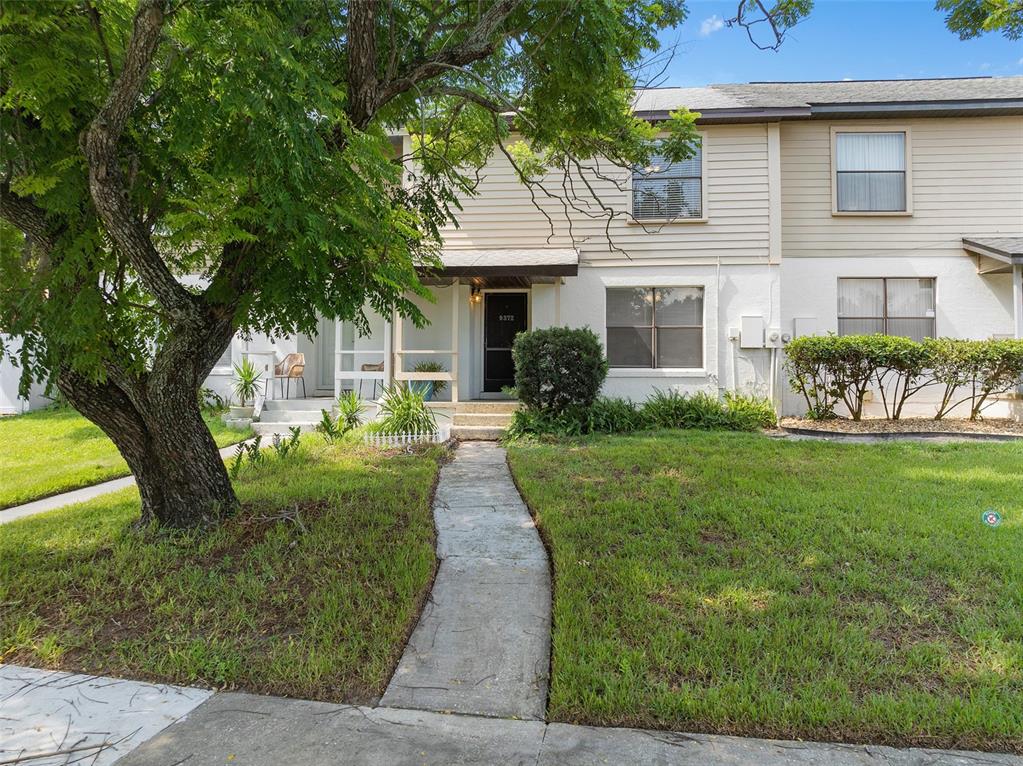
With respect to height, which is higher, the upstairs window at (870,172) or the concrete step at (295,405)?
the upstairs window at (870,172)

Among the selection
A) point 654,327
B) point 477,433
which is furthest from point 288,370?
point 654,327

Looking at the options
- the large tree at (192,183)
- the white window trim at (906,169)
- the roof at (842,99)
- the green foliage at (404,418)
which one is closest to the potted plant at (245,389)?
the green foliage at (404,418)

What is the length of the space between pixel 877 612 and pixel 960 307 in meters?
9.92

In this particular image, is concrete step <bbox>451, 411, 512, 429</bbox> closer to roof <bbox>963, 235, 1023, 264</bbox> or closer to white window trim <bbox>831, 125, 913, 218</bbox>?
white window trim <bbox>831, 125, 913, 218</bbox>

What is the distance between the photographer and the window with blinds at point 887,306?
10.4 meters

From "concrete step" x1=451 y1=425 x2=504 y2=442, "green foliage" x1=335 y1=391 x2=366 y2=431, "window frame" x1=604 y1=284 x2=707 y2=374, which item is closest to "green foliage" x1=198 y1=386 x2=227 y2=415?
"green foliage" x1=335 y1=391 x2=366 y2=431

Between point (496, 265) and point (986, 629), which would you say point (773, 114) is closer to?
point (496, 265)

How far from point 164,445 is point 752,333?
9295 mm

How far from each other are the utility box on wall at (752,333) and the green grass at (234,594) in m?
7.39

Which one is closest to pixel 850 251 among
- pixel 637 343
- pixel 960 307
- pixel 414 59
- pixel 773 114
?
pixel 960 307

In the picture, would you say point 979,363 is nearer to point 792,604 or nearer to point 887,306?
point 887,306

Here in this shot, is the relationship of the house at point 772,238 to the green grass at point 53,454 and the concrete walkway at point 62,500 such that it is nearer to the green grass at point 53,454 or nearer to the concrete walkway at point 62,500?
the green grass at point 53,454

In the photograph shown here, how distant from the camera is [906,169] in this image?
10453 millimetres

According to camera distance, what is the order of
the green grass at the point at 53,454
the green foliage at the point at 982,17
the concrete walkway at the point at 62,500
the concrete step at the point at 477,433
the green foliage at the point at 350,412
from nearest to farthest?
the concrete walkway at the point at 62,500
the green grass at the point at 53,454
the green foliage at the point at 982,17
the green foliage at the point at 350,412
the concrete step at the point at 477,433
